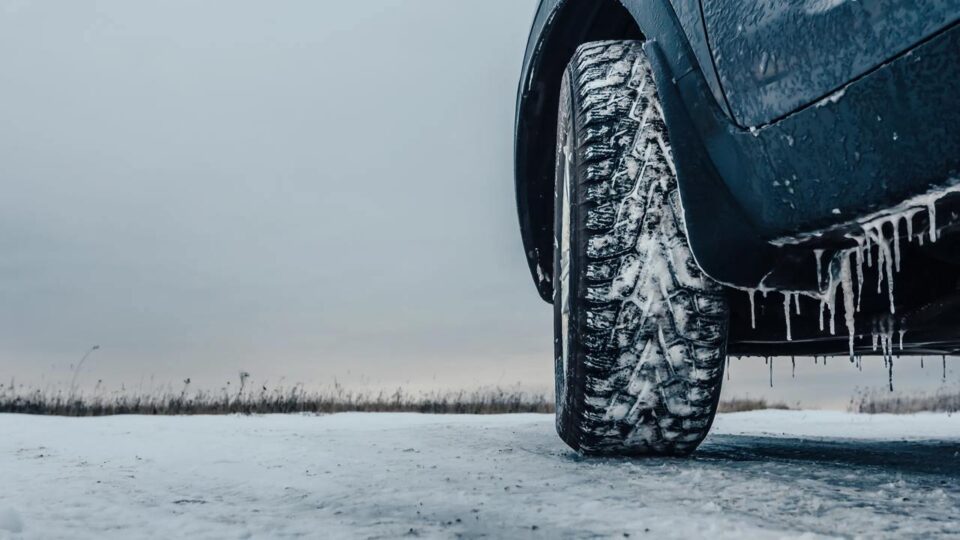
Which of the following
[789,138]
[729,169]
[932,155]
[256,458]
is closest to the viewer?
[932,155]

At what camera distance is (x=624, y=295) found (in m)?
1.74

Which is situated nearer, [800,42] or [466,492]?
[800,42]

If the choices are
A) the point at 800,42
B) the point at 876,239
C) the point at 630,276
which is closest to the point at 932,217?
the point at 876,239

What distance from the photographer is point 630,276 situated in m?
1.73

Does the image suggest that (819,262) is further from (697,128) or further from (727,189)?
(697,128)

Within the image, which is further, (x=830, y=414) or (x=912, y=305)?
(x=830, y=414)

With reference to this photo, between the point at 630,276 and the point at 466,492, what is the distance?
635 millimetres

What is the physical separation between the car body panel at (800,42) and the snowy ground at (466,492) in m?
0.73

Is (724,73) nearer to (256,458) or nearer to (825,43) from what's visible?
(825,43)

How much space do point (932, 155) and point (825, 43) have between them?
0.79 ft

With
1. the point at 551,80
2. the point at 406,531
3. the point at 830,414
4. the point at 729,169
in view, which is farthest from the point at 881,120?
the point at 830,414

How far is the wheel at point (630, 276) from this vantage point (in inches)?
68.1

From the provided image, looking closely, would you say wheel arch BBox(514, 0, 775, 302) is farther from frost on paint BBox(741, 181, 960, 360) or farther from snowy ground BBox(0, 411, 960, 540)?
snowy ground BBox(0, 411, 960, 540)

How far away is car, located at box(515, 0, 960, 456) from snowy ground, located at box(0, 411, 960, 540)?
0.88 ft
